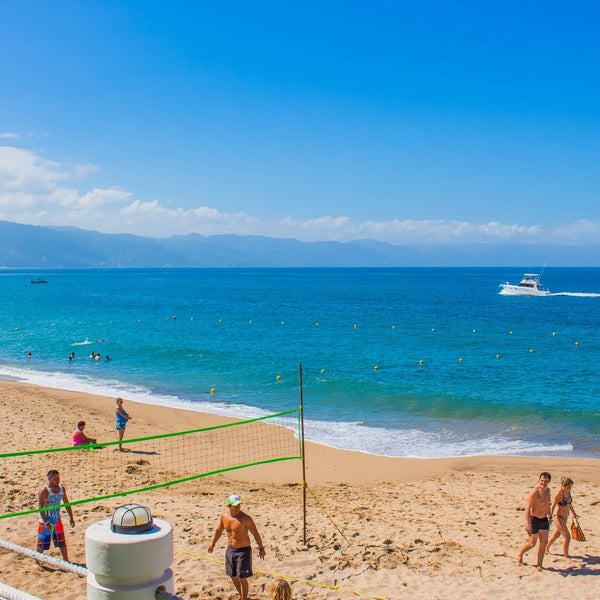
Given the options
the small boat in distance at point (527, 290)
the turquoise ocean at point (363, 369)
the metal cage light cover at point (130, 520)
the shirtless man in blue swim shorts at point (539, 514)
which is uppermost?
the metal cage light cover at point (130, 520)

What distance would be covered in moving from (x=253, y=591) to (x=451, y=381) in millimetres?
20704

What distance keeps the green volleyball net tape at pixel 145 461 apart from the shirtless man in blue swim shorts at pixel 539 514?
412cm

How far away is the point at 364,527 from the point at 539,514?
328 centimetres

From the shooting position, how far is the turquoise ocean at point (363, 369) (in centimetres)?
2012

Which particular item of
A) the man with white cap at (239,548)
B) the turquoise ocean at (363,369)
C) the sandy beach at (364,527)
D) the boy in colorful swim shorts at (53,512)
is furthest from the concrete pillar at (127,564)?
the turquoise ocean at (363,369)

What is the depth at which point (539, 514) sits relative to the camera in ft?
30.0

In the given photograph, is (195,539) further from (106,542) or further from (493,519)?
(106,542)

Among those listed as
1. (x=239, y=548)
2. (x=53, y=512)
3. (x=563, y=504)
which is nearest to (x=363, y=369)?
(x=563, y=504)

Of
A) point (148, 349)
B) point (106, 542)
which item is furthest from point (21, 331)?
point (106, 542)

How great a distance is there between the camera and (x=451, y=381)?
2773 centimetres

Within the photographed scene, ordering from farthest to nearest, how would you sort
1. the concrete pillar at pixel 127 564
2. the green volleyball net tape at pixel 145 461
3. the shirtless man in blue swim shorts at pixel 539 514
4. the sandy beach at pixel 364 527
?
1. the green volleyball net tape at pixel 145 461
2. the shirtless man in blue swim shorts at pixel 539 514
3. the sandy beach at pixel 364 527
4. the concrete pillar at pixel 127 564

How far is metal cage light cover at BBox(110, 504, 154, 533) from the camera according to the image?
3.56m

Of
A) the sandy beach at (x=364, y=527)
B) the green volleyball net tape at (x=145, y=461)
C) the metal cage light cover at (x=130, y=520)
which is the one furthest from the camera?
the green volleyball net tape at (x=145, y=461)

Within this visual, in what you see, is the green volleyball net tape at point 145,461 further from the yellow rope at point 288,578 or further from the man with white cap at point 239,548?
the man with white cap at point 239,548
